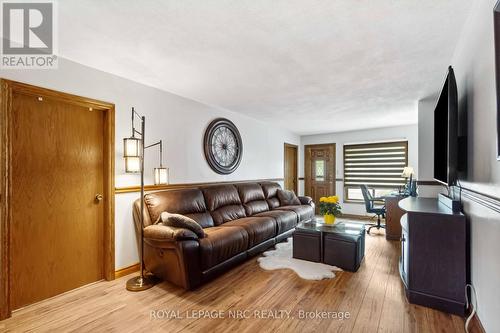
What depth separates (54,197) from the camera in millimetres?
2432

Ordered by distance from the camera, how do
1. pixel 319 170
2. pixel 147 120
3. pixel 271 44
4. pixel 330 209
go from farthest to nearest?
pixel 319 170 → pixel 330 209 → pixel 147 120 → pixel 271 44

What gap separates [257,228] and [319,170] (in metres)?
4.29

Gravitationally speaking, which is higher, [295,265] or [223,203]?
[223,203]

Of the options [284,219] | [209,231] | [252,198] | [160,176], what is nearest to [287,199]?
[252,198]

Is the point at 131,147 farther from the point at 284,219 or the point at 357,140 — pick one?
the point at 357,140

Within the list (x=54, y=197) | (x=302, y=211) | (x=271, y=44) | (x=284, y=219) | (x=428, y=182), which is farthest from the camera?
(x=302, y=211)

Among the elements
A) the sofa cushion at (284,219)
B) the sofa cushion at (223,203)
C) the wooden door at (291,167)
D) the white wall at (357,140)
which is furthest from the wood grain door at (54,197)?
the white wall at (357,140)

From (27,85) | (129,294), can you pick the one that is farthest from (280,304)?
(27,85)

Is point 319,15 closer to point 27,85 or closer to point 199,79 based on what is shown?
point 199,79

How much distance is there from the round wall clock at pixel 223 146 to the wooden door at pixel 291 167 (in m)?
2.41

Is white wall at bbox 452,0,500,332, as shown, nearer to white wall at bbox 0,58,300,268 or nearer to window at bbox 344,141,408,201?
white wall at bbox 0,58,300,268

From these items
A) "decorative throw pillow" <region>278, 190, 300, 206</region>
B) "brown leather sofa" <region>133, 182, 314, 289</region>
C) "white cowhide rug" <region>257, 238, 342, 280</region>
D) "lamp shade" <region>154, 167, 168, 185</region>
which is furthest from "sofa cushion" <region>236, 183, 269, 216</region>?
"lamp shade" <region>154, 167, 168, 185</region>

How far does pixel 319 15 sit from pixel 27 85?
2.59 metres

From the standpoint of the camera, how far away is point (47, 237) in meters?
2.38
